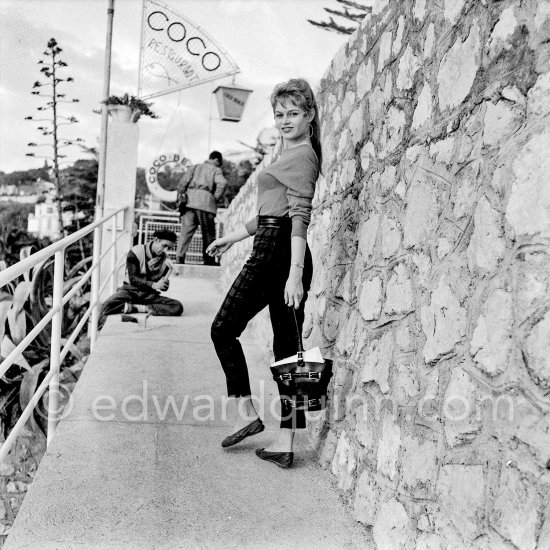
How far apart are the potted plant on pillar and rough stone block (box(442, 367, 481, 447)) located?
6903mm

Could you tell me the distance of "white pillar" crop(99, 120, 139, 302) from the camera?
7.77 m

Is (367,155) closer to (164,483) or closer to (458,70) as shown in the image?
(458,70)

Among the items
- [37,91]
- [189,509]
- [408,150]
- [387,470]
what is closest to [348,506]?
[387,470]

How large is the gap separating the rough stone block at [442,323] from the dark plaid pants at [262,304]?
0.70m

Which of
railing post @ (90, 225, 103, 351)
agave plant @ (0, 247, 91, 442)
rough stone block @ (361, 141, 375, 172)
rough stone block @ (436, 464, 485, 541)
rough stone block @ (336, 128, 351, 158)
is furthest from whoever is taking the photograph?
railing post @ (90, 225, 103, 351)

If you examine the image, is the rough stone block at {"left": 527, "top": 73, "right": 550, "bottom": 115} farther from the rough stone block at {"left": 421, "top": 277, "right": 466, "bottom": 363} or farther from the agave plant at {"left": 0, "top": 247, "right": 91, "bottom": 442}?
the agave plant at {"left": 0, "top": 247, "right": 91, "bottom": 442}

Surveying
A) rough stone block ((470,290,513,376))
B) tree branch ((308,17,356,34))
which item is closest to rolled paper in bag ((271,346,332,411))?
rough stone block ((470,290,513,376))

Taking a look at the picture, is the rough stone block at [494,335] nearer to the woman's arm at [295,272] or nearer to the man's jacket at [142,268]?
the woman's arm at [295,272]

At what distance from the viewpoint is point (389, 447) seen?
7.42 feet

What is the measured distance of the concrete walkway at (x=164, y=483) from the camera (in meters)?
2.23

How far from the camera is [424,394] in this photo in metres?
2.07

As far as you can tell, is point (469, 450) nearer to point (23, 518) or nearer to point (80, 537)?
point (80, 537)

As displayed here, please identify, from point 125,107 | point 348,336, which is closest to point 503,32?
point 348,336

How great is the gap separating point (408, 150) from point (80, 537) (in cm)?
184
